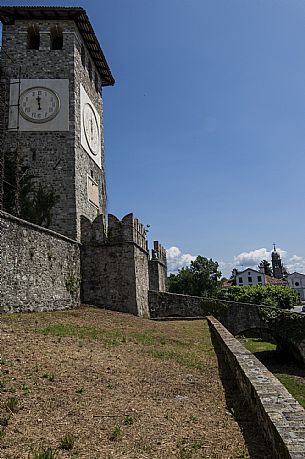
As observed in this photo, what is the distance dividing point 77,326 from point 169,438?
7100 millimetres

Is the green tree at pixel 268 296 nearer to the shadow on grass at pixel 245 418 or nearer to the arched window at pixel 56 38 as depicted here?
the arched window at pixel 56 38

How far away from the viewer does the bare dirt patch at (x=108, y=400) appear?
13.7 ft

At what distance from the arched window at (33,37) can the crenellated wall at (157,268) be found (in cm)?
1433

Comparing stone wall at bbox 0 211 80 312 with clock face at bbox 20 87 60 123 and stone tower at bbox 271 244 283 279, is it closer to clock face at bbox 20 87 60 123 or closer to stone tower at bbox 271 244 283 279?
clock face at bbox 20 87 60 123

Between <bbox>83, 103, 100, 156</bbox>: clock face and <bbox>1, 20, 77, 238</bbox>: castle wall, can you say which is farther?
<bbox>83, 103, 100, 156</bbox>: clock face

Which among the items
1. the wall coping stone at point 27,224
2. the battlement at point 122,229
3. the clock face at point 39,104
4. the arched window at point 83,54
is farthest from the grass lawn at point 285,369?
the arched window at point 83,54

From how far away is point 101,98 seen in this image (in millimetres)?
24312

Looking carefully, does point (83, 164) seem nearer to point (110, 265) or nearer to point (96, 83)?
point (110, 265)

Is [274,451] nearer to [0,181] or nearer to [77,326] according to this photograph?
[77,326]

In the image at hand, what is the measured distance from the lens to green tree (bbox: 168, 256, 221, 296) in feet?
143

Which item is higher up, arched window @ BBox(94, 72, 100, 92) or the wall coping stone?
arched window @ BBox(94, 72, 100, 92)

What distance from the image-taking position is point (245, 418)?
5.18 meters

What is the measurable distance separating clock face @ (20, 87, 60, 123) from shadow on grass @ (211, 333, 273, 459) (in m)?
14.9

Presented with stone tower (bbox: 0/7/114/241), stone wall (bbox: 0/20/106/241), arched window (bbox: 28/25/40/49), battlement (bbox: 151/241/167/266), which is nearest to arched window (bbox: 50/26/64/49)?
stone tower (bbox: 0/7/114/241)
